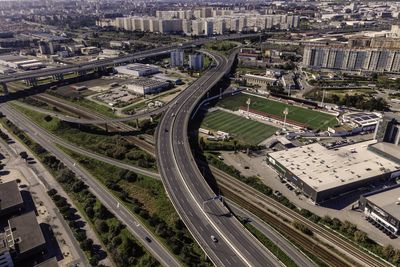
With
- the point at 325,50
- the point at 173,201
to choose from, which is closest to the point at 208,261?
the point at 173,201

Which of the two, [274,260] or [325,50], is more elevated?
[325,50]

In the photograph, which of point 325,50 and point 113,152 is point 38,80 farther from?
point 325,50

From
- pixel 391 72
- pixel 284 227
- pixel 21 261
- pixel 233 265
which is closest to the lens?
pixel 233 265

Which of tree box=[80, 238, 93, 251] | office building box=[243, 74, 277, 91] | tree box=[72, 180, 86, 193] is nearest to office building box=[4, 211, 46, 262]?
tree box=[80, 238, 93, 251]

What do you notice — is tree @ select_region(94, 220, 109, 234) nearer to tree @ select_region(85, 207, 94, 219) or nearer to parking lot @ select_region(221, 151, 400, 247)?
tree @ select_region(85, 207, 94, 219)

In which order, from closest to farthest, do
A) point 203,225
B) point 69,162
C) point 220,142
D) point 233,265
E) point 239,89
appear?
point 233,265
point 203,225
point 69,162
point 220,142
point 239,89

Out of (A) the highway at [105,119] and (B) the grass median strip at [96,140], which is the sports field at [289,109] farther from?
(B) the grass median strip at [96,140]
